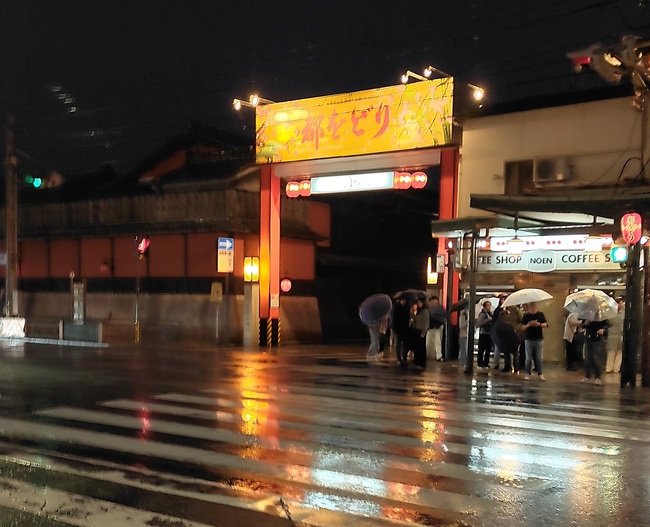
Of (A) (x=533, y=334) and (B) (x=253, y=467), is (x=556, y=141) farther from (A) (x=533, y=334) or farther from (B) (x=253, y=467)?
(B) (x=253, y=467)

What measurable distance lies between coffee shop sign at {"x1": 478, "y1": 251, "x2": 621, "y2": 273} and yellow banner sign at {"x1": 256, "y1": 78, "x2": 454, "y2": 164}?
4005 mm

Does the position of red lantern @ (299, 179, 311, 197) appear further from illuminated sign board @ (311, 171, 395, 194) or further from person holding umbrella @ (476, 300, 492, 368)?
person holding umbrella @ (476, 300, 492, 368)

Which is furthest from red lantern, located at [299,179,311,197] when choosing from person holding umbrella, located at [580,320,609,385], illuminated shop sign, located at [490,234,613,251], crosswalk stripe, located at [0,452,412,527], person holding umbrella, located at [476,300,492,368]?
crosswalk stripe, located at [0,452,412,527]

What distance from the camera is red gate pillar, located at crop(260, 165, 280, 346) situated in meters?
26.1

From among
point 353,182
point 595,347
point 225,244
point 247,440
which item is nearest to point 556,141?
point 353,182

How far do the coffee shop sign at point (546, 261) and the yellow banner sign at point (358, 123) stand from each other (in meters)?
4.01

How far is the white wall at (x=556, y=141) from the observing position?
18.8 meters

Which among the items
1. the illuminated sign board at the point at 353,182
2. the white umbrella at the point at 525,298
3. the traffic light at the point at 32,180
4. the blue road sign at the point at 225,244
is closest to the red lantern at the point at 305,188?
the illuminated sign board at the point at 353,182

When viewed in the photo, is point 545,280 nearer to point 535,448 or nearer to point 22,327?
point 535,448

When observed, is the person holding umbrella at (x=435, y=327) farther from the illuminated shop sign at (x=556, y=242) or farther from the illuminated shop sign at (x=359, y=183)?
the illuminated shop sign at (x=359, y=183)

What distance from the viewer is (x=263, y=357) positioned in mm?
21250

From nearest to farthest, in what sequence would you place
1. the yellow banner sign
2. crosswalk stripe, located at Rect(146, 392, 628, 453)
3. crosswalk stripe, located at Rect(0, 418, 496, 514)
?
crosswalk stripe, located at Rect(0, 418, 496, 514), crosswalk stripe, located at Rect(146, 392, 628, 453), the yellow banner sign

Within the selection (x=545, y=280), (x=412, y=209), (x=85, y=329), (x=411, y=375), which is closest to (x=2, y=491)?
(x=411, y=375)

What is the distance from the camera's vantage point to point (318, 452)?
8.02m
